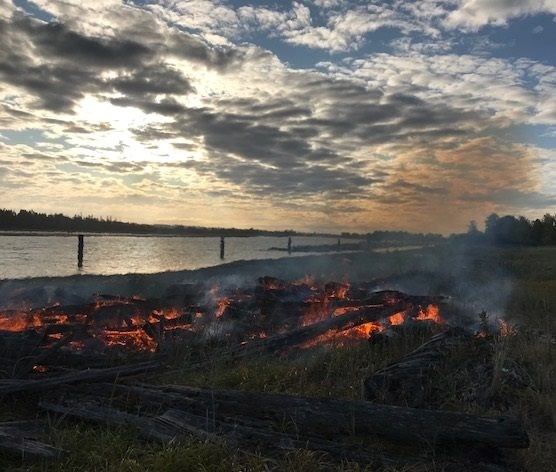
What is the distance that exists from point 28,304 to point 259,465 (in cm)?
1007

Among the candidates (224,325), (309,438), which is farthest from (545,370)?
(224,325)

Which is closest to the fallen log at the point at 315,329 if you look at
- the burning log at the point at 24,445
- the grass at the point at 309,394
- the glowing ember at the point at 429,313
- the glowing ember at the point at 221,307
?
the grass at the point at 309,394

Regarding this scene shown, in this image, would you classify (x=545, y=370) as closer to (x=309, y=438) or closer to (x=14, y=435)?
(x=309, y=438)

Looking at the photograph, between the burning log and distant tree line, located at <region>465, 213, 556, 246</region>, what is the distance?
5766cm

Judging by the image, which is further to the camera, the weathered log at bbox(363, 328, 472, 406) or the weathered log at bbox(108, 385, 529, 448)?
the weathered log at bbox(363, 328, 472, 406)

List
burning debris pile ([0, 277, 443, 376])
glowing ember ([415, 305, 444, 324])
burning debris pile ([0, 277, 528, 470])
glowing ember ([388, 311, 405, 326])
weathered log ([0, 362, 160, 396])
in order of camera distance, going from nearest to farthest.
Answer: burning debris pile ([0, 277, 528, 470])
weathered log ([0, 362, 160, 396])
burning debris pile ([0, 277, 443, 376])
glowing ember ([388, 311, 405, 326])
glowing ember ([415, 305, 444, 324])

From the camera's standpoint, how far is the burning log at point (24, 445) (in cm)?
525

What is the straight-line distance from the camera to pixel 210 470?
4.97 m

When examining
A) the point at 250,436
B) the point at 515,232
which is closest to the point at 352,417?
the point at 250,436

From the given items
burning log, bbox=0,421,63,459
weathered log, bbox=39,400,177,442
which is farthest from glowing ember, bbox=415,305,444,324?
burning log, bbox=0,421,63,459

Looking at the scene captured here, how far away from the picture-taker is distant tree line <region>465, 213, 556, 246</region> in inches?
2306

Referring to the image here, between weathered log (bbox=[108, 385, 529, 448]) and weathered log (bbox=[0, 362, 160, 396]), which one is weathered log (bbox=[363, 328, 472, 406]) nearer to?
weathered log (bbox=[108, 385, 529, 448])

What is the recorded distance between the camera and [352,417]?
18.9ft

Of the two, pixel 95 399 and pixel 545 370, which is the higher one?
pixel 545 370
